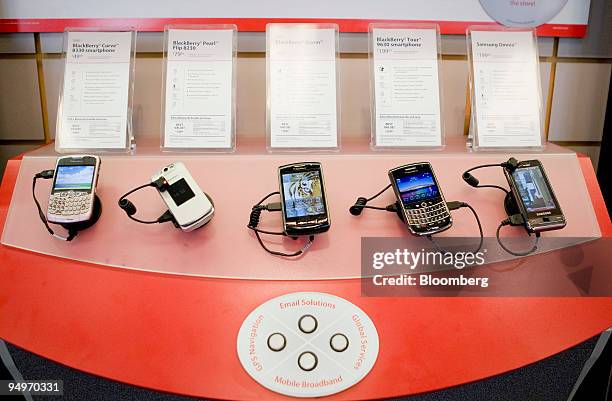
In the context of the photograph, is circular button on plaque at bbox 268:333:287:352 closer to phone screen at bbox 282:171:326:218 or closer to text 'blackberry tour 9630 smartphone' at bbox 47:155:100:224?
phone screen at bbox 282:171:326:218

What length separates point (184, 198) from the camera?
98 centimetres

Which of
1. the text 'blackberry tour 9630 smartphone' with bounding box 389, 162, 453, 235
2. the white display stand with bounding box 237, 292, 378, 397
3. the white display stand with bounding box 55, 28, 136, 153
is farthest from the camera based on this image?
the white display stand with bounding box 55, 28, 136, 153

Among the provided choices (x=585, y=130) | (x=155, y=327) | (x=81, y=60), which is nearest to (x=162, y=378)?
(x=155, y=327)

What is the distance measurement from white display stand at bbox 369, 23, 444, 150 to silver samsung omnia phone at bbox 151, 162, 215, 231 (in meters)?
0.43

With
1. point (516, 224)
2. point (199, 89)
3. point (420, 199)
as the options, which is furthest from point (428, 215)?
point (199, 89)

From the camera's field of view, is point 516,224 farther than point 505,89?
No

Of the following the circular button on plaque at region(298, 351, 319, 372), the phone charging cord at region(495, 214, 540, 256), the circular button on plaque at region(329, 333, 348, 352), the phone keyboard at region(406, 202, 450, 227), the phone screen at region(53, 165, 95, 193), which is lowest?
the circular button on plaque at region(298, 351, 319, 372)

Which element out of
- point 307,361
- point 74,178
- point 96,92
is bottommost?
point 307,361

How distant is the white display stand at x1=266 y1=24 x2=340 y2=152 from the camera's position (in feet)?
3.72

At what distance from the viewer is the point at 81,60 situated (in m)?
1.17

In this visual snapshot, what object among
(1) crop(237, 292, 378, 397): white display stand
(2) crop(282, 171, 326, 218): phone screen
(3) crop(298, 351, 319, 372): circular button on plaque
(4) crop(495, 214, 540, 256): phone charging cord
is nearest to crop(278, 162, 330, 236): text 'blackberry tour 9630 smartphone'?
(2) crop(282, 171, 326, 218): phone screen

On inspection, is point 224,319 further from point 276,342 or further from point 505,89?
point 505,89

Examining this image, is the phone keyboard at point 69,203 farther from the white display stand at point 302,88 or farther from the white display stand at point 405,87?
the white display stand at point 405,87

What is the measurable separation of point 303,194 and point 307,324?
0.26 m
